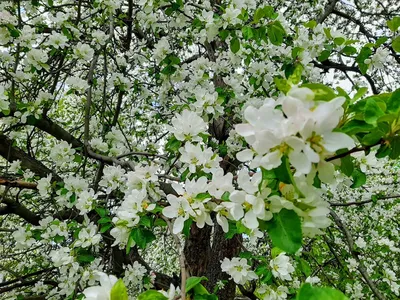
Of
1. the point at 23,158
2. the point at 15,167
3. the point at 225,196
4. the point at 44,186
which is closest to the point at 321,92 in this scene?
the point at 225,196

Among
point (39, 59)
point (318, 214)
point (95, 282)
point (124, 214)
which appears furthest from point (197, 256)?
point (318, 214)

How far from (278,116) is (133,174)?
77 centimetres

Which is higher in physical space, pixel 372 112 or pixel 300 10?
pixel 300 10

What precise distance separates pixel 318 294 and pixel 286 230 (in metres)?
0.26

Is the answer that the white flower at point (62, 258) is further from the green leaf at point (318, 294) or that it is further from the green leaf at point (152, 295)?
the green leaf at point (318, 294)

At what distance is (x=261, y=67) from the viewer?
7.47 ft

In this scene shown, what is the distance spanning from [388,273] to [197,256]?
1.57 meters

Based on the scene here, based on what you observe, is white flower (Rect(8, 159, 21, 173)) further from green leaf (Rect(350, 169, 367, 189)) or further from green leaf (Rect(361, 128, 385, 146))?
green leaf (Rect(361, 128, 385, 146))

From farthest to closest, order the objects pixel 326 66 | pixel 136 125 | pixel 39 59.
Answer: pixel 136 125 < pixel 326 66 < pixel 39 59

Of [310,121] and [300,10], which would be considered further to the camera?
[300,10]

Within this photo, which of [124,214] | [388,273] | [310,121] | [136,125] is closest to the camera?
[310,121]

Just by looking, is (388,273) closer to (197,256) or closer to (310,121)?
(197,256)

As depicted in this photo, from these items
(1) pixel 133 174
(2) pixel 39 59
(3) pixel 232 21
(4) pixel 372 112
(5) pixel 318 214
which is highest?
(2) pixel 39 59

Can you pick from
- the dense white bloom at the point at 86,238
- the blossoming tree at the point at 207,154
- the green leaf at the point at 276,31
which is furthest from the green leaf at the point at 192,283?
the green leaf at the point at 276,31
